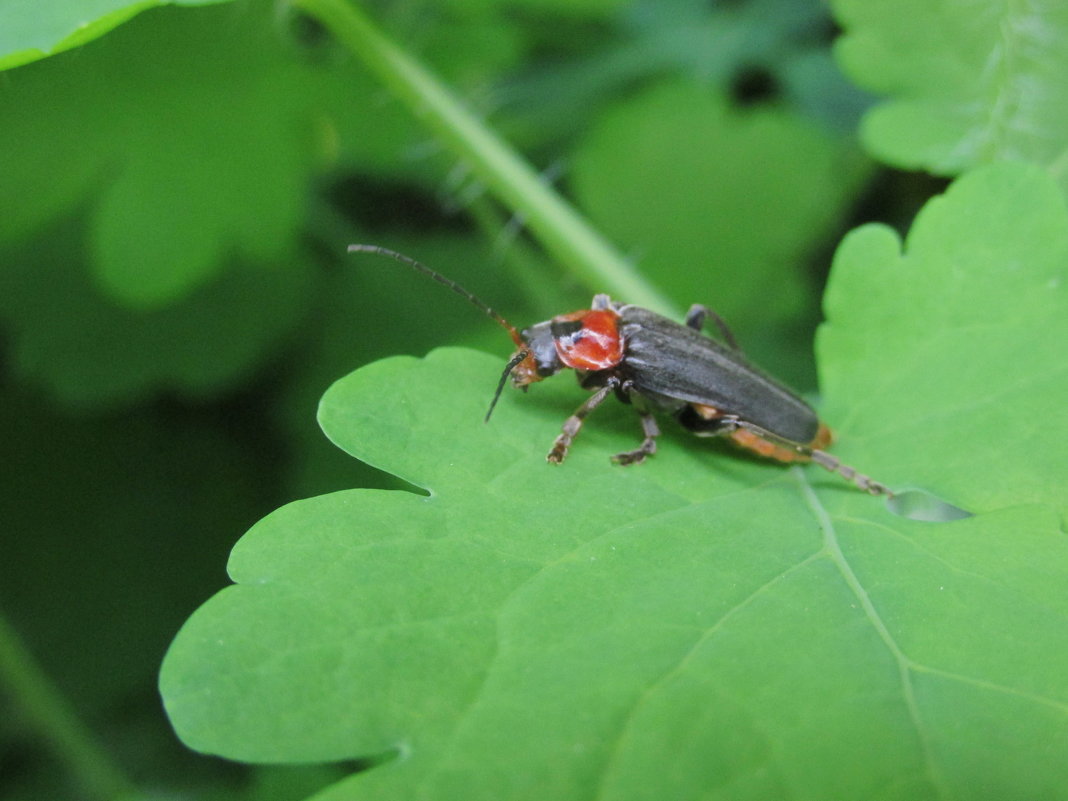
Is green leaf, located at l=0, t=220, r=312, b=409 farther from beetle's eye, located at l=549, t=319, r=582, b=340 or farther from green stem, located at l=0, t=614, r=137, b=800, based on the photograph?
beetle's eye, located at l=549, t=319, r=582, b=340

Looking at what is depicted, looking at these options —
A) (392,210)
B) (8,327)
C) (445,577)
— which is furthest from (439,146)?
(445,577)

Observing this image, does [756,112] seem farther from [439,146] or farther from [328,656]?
[328,656]

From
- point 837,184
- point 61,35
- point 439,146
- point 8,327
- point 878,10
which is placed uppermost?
point 61,35

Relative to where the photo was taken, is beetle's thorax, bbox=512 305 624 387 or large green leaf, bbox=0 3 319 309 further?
large green leaf, bbox=0 3 319 309

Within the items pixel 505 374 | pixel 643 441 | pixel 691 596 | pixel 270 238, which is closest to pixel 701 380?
pixel 643 441

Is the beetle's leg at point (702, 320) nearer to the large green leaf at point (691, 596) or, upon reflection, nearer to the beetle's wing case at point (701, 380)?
the beetle's wing case at point (701, 380)

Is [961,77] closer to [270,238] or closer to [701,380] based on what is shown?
[701,380]

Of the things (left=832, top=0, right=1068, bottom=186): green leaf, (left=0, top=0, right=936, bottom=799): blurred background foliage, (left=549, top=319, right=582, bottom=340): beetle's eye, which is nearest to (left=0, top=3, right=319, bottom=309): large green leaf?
(left=0, top=0, right=936, bottom=799): blurred background foliage
